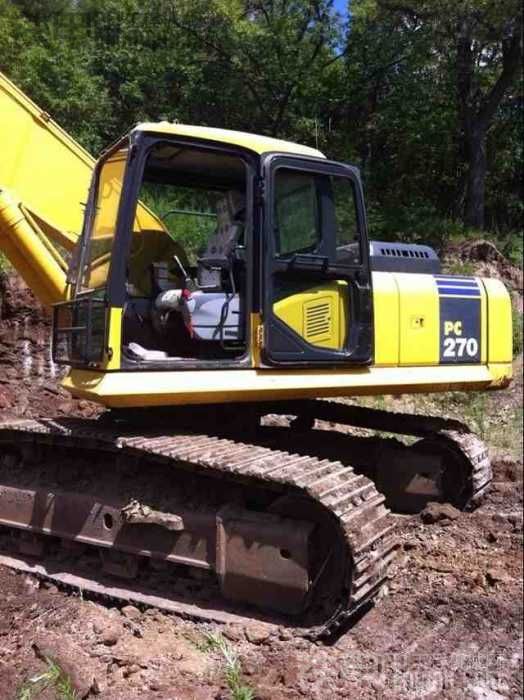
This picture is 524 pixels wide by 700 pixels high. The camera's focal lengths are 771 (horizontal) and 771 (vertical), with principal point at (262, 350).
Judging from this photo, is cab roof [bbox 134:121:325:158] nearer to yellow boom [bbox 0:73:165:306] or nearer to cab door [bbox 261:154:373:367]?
cab door [bbox 261:154:373:367]

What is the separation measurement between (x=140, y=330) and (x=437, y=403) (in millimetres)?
5975

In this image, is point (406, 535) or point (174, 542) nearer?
point (174, 542)

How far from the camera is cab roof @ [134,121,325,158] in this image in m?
4.06

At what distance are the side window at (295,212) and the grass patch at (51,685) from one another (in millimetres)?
2359

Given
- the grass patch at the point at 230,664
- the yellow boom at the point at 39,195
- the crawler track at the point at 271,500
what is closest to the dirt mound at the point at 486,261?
the yellow boom at the point at 39,195

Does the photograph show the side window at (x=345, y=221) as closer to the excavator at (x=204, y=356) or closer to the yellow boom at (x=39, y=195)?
the excavator at (x=204, y=356)

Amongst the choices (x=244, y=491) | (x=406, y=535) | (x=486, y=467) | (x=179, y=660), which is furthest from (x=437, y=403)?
(x=179, y=660)

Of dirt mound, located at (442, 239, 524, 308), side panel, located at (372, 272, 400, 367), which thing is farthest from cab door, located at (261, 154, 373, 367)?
dirt mound, located at (442, 239, 524, 308)

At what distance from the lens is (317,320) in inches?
177

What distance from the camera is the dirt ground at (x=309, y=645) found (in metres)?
3.28

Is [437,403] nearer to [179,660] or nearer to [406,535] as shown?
[406,535]

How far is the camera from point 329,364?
4.52 meters

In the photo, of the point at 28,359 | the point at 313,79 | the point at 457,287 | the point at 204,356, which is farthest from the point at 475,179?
the point at 204,356

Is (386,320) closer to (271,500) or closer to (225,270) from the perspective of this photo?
(225,270)
